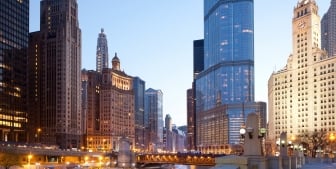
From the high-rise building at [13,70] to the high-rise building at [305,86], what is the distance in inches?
3580

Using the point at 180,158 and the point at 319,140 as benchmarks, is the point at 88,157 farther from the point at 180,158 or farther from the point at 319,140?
the point at 319,140

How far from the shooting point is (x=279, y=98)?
165 metres

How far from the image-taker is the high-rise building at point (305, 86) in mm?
148375

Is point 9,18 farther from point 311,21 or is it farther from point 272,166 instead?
point 272,166

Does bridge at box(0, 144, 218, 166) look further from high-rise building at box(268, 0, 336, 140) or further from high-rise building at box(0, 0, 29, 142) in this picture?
high-rise building at box(268, 0, 336, 140)

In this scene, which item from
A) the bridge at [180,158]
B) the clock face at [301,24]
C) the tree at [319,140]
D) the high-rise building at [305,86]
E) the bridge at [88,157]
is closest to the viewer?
the bridge at [88,157]

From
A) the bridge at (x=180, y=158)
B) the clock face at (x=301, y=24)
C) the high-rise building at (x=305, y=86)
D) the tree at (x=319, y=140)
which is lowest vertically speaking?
the bridge at (x=180, y=158)

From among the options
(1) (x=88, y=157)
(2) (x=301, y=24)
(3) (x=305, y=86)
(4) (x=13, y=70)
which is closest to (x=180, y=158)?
(1) (x=88, y=157)

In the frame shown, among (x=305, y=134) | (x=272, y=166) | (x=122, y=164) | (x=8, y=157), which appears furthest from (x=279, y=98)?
(x=272, y=166)

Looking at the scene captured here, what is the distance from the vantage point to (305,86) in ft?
511

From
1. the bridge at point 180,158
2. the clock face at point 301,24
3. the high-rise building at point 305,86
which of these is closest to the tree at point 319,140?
the high-rise building at point 305,86

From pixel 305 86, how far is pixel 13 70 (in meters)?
101

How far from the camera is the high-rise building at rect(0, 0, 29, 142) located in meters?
157

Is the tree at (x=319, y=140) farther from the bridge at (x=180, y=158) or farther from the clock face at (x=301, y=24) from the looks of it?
the clock face at (x=301, y=24)
